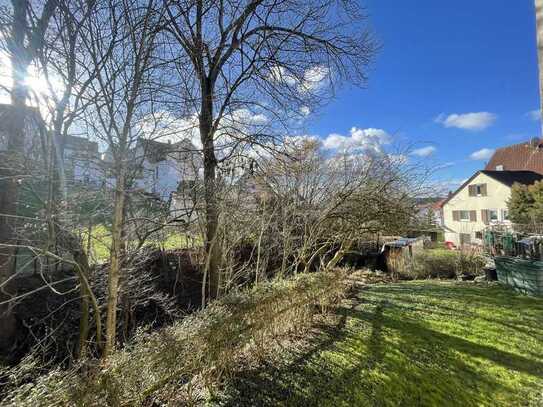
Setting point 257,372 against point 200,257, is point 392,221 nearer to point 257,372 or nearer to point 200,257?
point 200,257

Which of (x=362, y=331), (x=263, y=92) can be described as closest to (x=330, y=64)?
(x=263, y=92)

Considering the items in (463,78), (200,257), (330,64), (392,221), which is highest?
(463,78)

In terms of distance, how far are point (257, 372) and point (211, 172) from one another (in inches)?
134

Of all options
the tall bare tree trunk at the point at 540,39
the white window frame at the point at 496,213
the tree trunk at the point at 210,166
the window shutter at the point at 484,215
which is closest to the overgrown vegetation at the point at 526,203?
the white window frame at the point at 496,213

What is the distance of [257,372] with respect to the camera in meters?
3.35

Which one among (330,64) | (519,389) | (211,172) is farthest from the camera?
(330,64)

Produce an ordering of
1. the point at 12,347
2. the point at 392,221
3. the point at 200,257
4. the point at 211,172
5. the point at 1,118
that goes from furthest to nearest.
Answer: the point at 392,221 < the point at 200,257 < the point at 211,172 < the point at 12,347 < the point at 1,118

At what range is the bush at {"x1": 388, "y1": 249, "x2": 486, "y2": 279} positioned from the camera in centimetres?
1065

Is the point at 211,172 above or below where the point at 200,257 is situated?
above

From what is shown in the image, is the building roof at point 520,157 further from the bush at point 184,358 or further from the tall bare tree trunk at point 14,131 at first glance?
the tall bare tree trunk at point 14,131

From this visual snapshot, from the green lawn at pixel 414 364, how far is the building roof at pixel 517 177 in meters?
18.2

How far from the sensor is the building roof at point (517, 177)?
19375 millimetres

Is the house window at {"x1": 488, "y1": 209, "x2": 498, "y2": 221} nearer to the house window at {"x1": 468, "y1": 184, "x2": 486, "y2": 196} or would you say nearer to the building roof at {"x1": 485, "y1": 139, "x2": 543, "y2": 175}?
the house window at {"x1": 468, "y1": 184, "x2": 486, "y2": 196}

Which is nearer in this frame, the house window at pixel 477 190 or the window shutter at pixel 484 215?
the window shutter at pixel 484 215
